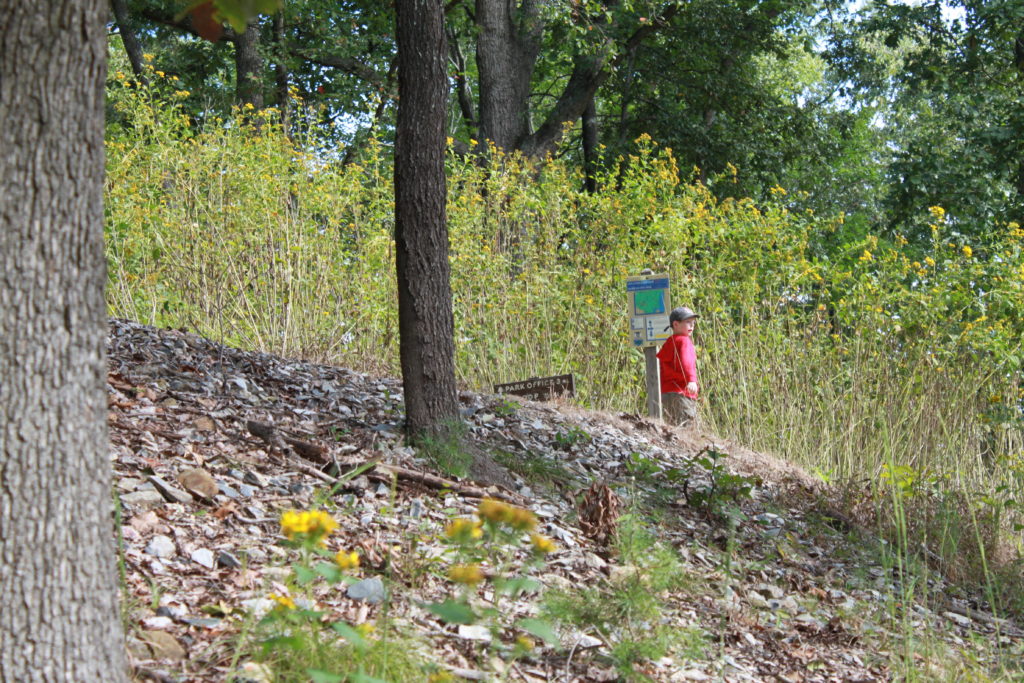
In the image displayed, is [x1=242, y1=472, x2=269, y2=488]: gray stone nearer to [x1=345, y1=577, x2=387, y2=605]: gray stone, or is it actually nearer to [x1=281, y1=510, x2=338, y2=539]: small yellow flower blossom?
[x1=345, y1=577, x2=387, y2=605]: gray stone

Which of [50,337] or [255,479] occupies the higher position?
[50,337]

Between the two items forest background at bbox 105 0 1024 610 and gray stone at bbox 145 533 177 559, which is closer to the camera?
gray stone at bbox 145 533 177 559

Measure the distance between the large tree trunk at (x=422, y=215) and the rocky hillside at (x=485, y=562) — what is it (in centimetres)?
28

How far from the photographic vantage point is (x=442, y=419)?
14.5 feet

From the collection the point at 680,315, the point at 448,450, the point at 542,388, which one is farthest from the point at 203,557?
the point at 680,315

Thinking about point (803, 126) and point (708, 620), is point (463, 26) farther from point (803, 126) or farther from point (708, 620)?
point (708, 620)

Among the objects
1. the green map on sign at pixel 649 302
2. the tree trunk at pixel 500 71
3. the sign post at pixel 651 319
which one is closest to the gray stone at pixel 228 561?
the sign post at pixel 651 319

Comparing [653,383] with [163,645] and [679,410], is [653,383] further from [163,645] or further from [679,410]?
[163,645]

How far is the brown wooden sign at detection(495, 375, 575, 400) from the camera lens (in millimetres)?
7340

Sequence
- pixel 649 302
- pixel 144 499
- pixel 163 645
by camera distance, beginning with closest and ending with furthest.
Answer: pixel 163 645 → pixel 144 499 → pixel 649 302

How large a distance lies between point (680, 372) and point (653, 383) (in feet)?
1.18

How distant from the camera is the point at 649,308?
7469mm

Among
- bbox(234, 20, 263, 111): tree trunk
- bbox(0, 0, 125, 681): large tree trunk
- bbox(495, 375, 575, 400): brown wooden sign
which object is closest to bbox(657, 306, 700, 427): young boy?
bbox(495, 375, 575, 400): brown wooden sign

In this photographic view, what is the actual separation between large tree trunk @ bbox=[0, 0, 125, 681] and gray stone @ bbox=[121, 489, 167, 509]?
1.19 meters
